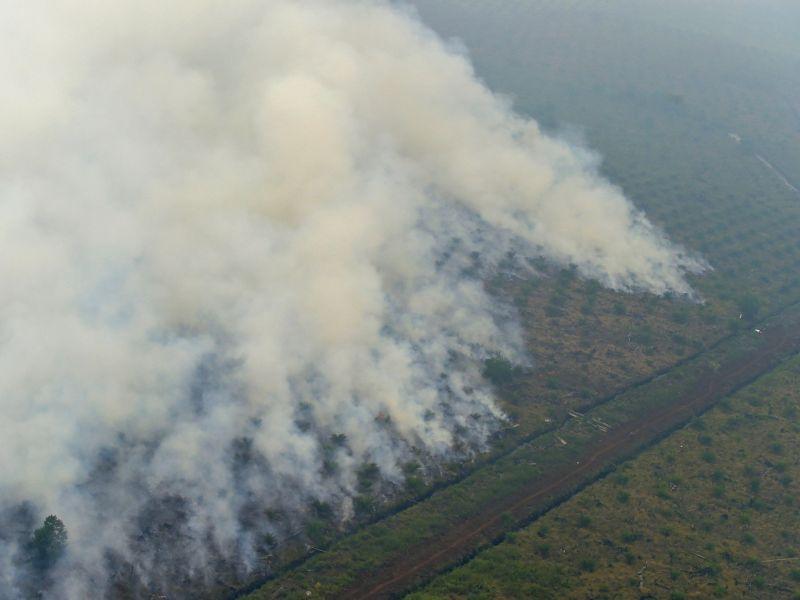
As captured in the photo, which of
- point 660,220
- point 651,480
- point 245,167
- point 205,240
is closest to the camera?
point 651,480

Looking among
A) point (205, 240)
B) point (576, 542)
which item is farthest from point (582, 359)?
point (205, 240)

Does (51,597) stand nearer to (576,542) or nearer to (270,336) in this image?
(270,336)

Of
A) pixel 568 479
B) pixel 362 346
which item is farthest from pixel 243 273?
pixel 568 479

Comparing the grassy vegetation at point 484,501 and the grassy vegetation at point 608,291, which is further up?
the grassy vegetation at point 608,291

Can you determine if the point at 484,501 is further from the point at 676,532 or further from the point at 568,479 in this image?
the point at 676,532

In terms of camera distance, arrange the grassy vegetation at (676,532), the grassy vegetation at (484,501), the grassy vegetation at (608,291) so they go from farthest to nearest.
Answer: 1. the grassy vegetation at (608,291)
2. the grassy vegetation at (676,532)
3. the grassy vegetation at (484,501)

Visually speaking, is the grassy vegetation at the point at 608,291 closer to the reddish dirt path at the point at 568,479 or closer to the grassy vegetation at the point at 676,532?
the reddish dirt path at the point at 568,479

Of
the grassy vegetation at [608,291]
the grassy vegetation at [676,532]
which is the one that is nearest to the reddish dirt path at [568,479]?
the grassy vegetation at [608,291]
